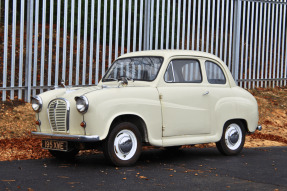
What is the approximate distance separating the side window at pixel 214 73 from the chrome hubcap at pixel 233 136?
833mm

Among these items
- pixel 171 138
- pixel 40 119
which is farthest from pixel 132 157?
pixel 40 119

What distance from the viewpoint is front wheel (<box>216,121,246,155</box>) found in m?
9.16

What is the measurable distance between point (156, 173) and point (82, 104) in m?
1.44

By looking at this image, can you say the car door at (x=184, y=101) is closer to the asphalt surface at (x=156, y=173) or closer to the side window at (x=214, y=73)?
the side window at (x=214, y=73)

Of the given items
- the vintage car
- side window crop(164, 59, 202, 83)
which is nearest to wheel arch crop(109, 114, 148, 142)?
the vintage car

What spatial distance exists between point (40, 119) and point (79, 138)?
1.10 metres

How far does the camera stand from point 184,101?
335 inches

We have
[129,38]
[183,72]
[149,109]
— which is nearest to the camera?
[149,109]

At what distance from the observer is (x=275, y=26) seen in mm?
16812

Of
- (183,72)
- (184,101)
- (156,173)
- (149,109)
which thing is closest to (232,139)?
(184,101)

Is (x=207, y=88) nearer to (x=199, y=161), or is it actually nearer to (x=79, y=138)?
(x=199, y=161)

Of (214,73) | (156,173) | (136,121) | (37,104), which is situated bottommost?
(156,173)

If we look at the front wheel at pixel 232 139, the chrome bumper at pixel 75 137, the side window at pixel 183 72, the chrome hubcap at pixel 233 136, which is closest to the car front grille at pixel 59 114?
the chrome bumper at pixel 75 137

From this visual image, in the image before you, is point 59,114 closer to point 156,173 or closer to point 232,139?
point 156,173
